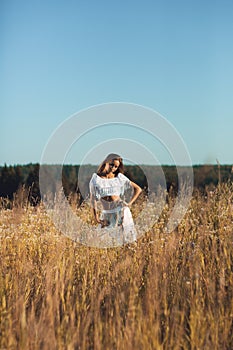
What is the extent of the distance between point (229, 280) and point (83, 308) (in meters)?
1.08

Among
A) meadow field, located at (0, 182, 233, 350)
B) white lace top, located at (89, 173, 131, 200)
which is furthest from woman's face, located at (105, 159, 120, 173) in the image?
meadow field, located at (0, 182, 233, 350)

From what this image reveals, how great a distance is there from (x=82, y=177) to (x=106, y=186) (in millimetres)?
673

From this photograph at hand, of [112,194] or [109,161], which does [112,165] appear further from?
[112,194]

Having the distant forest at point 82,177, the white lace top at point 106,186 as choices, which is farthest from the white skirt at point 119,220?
the distant forest at point 82,177

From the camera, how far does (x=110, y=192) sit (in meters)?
5.84

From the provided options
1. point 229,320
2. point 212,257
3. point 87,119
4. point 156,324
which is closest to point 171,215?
point 87,119

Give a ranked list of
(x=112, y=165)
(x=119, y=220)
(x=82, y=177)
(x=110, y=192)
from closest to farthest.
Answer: (x=119, y=220) < (x=110, y=192) < (x=112, y=165) < (x=82, y=177)

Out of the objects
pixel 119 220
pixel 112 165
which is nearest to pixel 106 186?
pixel 112 165

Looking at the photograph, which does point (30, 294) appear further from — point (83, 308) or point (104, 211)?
point (104, 211)

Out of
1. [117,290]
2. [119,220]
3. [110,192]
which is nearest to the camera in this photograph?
[117,290]

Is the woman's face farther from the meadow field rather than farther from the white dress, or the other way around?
the meadow field

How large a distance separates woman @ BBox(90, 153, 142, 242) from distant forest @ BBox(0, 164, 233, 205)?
258 millimetres

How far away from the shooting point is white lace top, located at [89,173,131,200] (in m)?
5.85

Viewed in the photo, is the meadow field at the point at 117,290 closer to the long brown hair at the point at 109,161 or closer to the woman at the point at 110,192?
the woman at the point at 110,192
